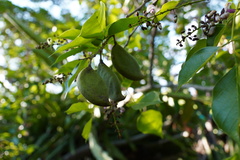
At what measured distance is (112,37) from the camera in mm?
435

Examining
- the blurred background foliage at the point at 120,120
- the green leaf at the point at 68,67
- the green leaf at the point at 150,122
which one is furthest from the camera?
the blurred background foliage at the point at 120,120

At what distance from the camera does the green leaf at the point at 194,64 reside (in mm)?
370

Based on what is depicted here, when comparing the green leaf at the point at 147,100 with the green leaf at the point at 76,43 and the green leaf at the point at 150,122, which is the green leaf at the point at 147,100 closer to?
the green leaf at the point at 150,122

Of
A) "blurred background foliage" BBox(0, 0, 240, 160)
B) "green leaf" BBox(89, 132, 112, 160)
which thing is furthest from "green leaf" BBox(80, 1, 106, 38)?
"blurred background foliage" BBox(0, 0, 240, 160)

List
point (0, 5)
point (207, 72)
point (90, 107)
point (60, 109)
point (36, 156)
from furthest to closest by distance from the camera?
1. point (60, 109)
2. point (36, 156)
3. point (207, 72)
4. point (0, 5)
5. point (90, 107)

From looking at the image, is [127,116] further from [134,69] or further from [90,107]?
[134,69]

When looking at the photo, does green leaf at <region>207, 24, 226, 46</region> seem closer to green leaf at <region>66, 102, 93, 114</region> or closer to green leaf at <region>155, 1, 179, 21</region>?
green leaf at <region>155, 1, 179, 21</region>

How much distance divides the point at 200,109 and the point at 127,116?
41 centimetres

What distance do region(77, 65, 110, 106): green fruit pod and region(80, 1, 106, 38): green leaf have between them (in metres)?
0.06

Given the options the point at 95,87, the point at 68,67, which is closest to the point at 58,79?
the point at 68,67

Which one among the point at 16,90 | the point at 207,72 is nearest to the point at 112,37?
the point at 207,72

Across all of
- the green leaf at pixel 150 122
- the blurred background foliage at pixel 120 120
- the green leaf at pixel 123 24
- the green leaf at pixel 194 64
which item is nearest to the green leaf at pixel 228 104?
the green leaf at pixel 194 64

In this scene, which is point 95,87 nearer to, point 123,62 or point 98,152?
point 123,62

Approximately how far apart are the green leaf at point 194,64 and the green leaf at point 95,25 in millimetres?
129
